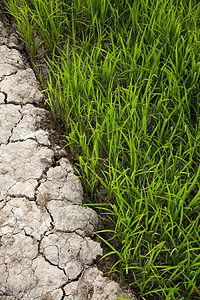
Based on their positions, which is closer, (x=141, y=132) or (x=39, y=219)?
(x=39, y=219)

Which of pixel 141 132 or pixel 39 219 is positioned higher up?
pixel 141 132

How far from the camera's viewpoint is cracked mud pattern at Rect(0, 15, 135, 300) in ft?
3.90

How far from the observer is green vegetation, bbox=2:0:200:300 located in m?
1.23

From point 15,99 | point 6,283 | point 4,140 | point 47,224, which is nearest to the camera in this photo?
point 6,283

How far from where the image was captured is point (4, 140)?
5.23 ft

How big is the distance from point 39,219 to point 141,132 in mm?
704

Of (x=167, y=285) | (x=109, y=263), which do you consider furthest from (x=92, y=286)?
(x=167, y=285)

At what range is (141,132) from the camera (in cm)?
153

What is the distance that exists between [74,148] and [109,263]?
2.15 feet

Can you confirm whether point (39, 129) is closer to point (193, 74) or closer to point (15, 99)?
point (15, 99)

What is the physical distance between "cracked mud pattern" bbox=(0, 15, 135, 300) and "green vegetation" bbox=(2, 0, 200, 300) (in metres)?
0.11

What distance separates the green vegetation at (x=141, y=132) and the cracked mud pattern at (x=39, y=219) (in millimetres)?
107

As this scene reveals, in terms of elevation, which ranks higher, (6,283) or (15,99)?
(15,99)

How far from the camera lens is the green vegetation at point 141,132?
123cm
